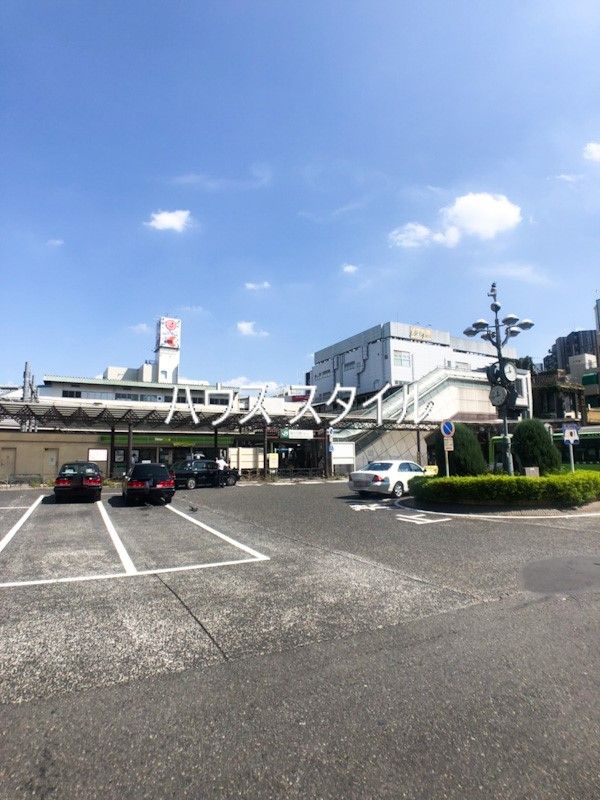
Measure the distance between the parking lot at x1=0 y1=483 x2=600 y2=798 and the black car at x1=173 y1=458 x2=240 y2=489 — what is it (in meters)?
16.9

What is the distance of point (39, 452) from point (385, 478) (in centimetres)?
2884

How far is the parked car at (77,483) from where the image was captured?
18145 millimetres

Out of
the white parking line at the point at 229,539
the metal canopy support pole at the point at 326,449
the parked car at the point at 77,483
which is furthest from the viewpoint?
the metal canopy support pole at the point at 326,449

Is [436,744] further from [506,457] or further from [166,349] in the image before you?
[166,349]

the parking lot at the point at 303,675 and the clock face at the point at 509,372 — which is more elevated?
the clock face at the point at 509,372

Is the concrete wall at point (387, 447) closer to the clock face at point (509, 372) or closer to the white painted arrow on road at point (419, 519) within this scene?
the clock face at point (509, 372)

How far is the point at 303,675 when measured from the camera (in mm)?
3719

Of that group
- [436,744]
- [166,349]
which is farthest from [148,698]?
[166,349]

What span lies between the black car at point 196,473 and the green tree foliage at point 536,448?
16263mm


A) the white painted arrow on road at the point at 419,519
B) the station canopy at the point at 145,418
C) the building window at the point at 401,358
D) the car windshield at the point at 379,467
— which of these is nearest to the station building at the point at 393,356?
the building window at the point at 401,358

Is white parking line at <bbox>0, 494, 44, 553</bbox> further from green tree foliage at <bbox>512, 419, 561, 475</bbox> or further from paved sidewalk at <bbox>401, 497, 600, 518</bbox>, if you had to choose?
green tree foliage at <bbox>512, 419, 561, 475</bbox>

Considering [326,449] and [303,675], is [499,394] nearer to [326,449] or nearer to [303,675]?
[303,675]

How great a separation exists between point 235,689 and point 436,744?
4.83 feet

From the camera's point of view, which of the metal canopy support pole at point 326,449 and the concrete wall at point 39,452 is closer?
the concrete wall at point 39,452
